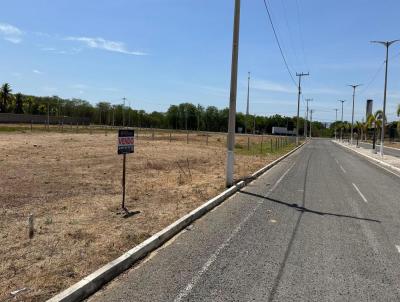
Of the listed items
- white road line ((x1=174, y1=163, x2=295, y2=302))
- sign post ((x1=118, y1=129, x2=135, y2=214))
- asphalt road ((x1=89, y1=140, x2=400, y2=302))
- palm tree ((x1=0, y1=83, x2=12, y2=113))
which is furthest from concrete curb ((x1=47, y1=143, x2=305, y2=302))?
palm tree ((x1=0, y1=83, x2=12, y2=113))

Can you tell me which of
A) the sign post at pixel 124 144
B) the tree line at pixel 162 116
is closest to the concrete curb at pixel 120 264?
the sign post at pixel 124 144

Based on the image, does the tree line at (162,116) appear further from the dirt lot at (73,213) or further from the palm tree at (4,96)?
the dirt lot at (73,213)

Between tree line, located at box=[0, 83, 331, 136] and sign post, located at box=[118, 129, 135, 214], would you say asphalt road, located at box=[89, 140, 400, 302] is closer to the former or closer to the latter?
sign post, located at box=[118, 129, 135, 214]

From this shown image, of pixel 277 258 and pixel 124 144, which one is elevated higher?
pixel 124 144

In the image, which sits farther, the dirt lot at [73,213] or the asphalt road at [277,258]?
the dirt lot at [73,213]

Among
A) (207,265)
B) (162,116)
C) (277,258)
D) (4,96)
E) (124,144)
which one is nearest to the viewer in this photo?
(207,265)

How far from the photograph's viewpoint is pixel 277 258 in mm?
7270

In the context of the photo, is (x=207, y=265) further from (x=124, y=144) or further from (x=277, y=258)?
(x=124, y=144)

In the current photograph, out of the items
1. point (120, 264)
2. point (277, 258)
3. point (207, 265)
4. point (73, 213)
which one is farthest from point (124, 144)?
point (277, 258)

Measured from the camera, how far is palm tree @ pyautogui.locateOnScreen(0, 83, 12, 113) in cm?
12456

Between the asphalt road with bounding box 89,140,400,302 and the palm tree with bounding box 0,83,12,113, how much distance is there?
125 meters

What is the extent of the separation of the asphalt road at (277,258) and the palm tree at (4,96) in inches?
4925

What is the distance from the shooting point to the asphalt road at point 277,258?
5.75 meters

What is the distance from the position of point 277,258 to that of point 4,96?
432ft
